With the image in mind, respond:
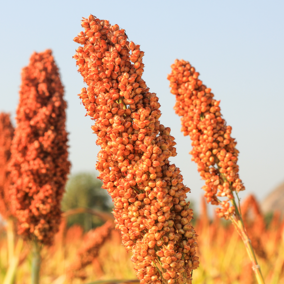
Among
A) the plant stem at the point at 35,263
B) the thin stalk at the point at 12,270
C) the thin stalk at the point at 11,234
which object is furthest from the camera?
the thin stalk at the point at 11,234

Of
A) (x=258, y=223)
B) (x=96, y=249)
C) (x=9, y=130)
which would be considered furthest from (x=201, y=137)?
(x=258, y=223)

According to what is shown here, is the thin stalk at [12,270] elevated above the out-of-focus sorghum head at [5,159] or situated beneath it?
situated beneath

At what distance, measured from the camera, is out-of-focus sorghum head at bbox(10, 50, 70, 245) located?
174 inches

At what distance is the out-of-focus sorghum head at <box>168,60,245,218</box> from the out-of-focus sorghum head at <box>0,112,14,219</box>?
3825 millimetres

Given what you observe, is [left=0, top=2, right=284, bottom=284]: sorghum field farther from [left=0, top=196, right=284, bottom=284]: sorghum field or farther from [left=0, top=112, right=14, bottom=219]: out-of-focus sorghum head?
[left=0, top=112, right=14, bottom=219]: out-of-focus sorghum head

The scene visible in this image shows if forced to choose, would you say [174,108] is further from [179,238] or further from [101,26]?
[179,238]

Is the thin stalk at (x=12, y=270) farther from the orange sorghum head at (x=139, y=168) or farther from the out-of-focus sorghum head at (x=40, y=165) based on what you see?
the orange sorghum head at (x=139, y=168)

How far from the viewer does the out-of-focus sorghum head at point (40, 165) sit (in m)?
4.41

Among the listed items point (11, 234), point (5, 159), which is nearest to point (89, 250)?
point (11, 234)

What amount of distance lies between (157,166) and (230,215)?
3.38 feet

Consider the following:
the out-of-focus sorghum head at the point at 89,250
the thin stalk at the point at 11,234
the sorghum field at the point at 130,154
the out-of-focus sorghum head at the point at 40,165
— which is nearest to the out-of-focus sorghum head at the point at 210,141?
the sorghum field at the point at 130,154

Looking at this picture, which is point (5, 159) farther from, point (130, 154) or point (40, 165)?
point (130, 154)

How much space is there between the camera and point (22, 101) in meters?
4.79

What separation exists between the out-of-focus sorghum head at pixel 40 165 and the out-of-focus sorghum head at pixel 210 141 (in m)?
2.03
